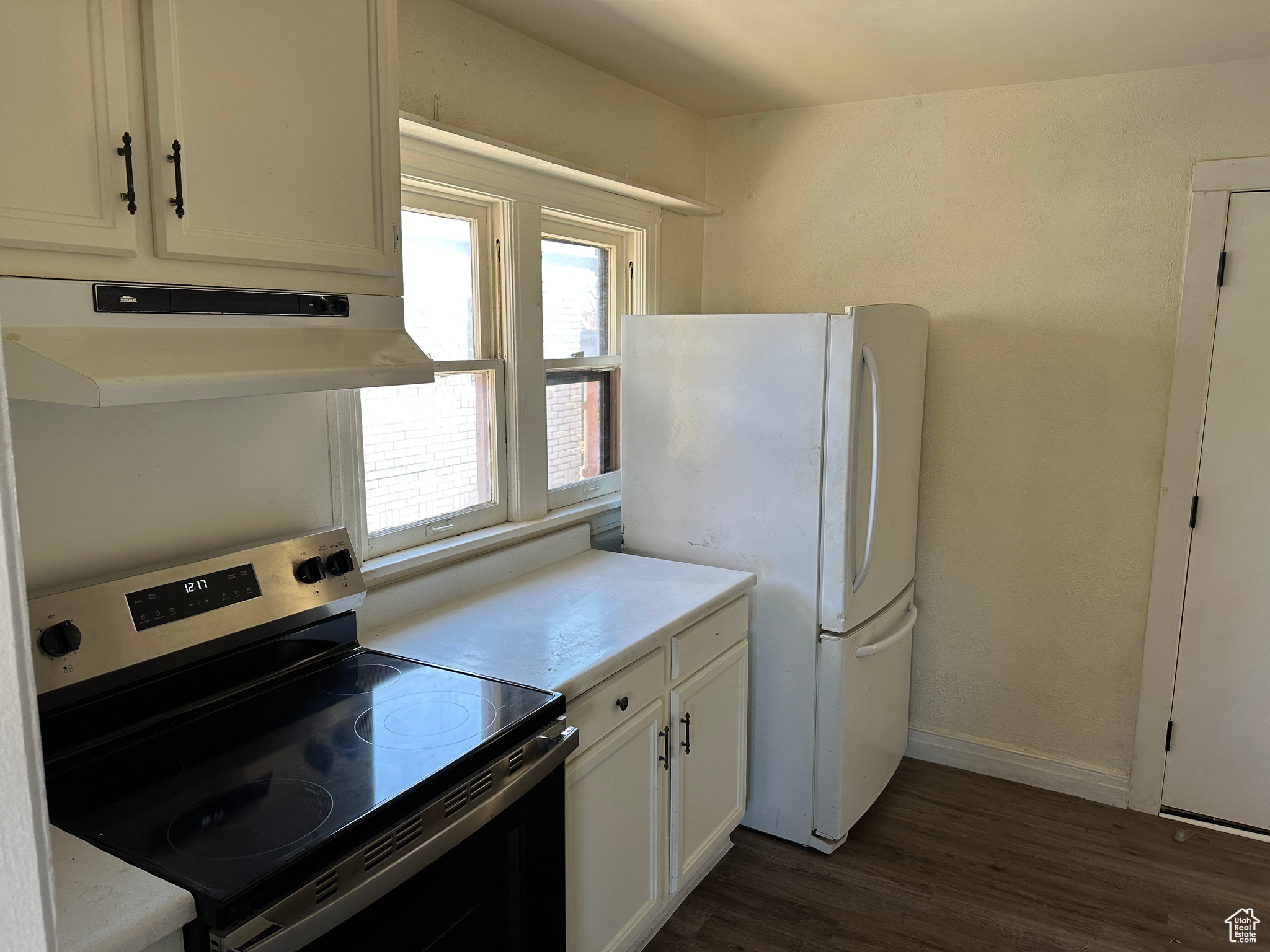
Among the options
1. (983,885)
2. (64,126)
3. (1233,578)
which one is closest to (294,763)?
(64,126)

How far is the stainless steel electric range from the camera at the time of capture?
1124mm

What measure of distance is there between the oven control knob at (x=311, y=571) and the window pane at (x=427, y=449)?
0.95 feet

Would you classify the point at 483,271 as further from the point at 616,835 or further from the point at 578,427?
the point at 616,835

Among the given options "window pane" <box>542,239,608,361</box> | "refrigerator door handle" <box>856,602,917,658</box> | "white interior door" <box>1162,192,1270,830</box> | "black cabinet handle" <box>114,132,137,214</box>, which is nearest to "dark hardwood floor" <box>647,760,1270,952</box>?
"white interior door" <box>1162,192,1270,830</box>

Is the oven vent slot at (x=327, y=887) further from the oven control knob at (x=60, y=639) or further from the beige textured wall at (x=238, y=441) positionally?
the beige textured wall at (x=238, y=441)

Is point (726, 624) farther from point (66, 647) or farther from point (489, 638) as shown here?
point (66, 647)

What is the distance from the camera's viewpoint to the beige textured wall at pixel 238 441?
1410mm

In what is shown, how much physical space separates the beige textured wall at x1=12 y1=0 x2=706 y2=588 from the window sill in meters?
0.21

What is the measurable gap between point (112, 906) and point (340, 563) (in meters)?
0.88

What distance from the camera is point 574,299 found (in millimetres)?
2850

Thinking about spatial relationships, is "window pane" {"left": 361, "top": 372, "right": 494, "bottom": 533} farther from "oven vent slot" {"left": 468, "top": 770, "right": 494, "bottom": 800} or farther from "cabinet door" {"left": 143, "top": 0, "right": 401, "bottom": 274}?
"oven vent slot" {"left": 468, "top": 770, "right": 494, "bottom": 800}

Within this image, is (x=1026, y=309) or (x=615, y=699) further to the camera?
(x=1026, y=309)

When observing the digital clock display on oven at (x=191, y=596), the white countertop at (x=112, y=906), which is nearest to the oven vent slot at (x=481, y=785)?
the white countertop at (x=112, y=906)

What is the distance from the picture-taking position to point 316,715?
5.02 ft
